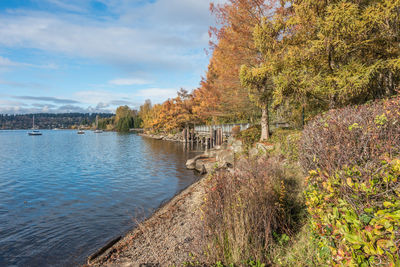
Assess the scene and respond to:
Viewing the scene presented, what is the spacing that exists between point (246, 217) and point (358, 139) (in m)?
2.33

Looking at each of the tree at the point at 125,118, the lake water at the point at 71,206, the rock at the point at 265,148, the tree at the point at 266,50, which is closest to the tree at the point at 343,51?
the tree at the point at 266,50

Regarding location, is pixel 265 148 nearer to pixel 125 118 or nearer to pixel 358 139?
pixel 358 139

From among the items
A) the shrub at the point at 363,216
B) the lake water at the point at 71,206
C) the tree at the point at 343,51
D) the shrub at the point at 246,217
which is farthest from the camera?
the tree at the point at 343,51

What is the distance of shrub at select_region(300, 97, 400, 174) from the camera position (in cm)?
365

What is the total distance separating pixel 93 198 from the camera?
12367 millimetres

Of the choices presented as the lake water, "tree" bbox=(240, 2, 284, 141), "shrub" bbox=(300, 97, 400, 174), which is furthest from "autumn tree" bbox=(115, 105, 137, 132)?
"shrub" bbox=(300, 97, 400, 174)

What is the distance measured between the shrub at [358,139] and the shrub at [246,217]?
1217 millimetres

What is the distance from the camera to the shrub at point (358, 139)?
3654 mm

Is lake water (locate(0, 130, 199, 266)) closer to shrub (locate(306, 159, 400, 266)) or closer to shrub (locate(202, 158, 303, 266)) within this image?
shrub (locate(202, 158, 303, 266))

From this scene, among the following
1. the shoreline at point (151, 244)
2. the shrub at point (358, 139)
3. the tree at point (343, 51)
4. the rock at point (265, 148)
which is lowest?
the shoreline at point (151, 244)

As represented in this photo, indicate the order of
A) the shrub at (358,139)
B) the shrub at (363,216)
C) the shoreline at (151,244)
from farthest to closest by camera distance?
the shoreline at (151,244) → the shrub at (358,139) → the shrub at (363,216)

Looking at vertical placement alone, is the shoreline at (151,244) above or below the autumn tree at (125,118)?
below

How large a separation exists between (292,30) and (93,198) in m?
13.8

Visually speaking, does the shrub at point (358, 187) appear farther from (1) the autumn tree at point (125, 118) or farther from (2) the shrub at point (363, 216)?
(1) the autumn tree at point (125, 118)
